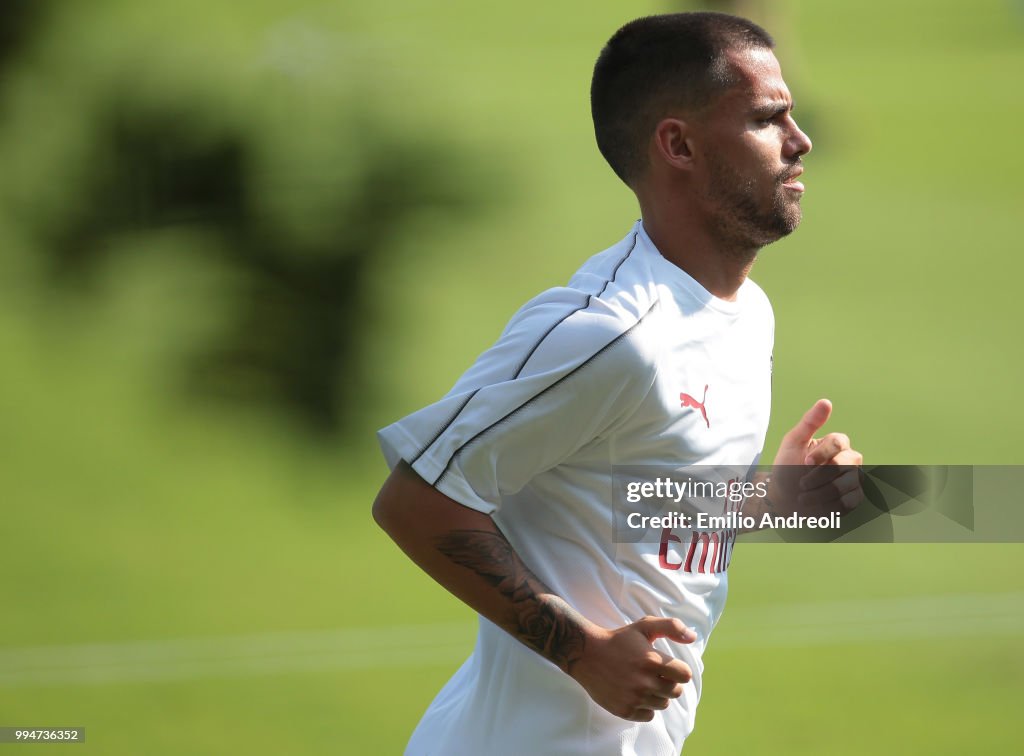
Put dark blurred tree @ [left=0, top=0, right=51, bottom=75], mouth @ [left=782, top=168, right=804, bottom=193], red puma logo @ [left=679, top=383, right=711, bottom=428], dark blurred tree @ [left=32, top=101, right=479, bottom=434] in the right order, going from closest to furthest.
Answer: red puma logo @ [left=679, top=383, right=711, bottom=428] → mouth @ [left=782, top=168, right=804, bottom=193] → dark blurred tree @ [left=0, top=0, right=51, bottom=75] → dark blurred tree @ [left=32, top=101, right=479, bottom=434]

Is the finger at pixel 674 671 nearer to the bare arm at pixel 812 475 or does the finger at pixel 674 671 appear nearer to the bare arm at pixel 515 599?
the bare arm at pixel 515 599

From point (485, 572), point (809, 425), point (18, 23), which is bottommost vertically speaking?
point (485, 572)

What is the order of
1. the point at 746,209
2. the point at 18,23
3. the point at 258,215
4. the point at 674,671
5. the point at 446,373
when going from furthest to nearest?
the point at 446,373
the point at 258,215
the point at 18,23
the point at 746,209
the point at 674,671

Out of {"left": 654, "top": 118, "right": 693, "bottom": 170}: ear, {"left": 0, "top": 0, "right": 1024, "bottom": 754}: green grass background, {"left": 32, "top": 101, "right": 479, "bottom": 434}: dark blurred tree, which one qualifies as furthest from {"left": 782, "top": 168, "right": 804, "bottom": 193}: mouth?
{"left": 32, "top": 101, "right": 479, "bottom": 434}: dark blurred tree

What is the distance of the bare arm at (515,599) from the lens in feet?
4.17

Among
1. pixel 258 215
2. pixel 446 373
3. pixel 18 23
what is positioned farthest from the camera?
pixel 446 373

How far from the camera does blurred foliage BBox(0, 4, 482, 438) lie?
161 inches

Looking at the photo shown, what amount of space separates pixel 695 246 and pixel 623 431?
0.28m

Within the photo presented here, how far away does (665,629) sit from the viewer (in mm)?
1261

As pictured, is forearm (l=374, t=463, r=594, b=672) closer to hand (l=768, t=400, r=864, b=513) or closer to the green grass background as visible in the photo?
hand (l=768, t=400, r=864, b=513)

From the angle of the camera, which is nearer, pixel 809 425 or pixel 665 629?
pixel 665 629

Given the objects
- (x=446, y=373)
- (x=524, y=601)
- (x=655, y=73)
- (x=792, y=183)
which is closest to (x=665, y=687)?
(x=524, y=601)

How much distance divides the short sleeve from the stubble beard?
9.2 inches

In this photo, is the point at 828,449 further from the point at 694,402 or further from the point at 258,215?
the point at 258,215
